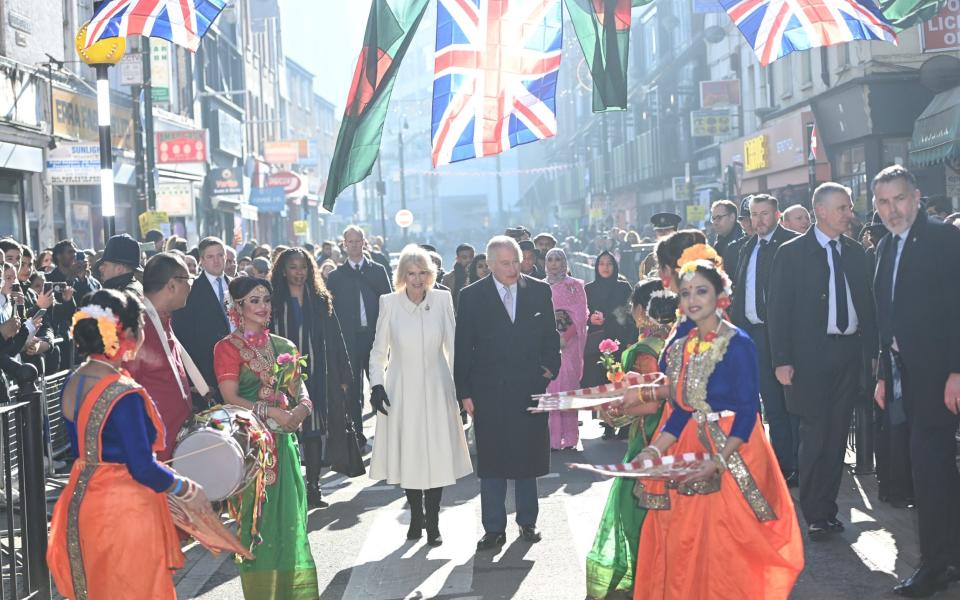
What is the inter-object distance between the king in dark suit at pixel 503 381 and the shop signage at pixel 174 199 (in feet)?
78.7

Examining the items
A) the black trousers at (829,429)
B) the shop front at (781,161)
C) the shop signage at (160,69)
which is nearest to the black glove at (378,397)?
the black trousers at (829,429)

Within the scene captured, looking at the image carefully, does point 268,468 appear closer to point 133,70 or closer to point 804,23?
point 804,23

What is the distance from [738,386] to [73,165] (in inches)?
753

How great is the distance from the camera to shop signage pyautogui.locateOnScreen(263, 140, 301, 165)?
5800 centimetres

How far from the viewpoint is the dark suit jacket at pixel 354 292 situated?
12570 mm

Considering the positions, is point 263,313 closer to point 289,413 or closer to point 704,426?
point 289,413

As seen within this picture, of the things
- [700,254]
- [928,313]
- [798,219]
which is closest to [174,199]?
[798,219]

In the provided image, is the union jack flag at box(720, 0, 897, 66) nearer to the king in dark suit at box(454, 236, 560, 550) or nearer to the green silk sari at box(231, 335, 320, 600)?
the king in dark suit at box(454, 236, 560, 550)

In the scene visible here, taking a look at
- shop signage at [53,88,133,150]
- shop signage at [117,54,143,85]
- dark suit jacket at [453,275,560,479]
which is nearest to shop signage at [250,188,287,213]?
shop signage at [53,88,133,150]

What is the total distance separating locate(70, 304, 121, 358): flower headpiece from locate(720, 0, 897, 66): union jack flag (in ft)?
17.7

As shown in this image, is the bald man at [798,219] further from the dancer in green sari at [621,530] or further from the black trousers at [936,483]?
the dancer in green sari at [621,530]

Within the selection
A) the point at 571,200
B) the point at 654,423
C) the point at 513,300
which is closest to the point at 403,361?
the point at 513,300

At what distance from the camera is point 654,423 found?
667 centimetres

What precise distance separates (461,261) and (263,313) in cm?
849
